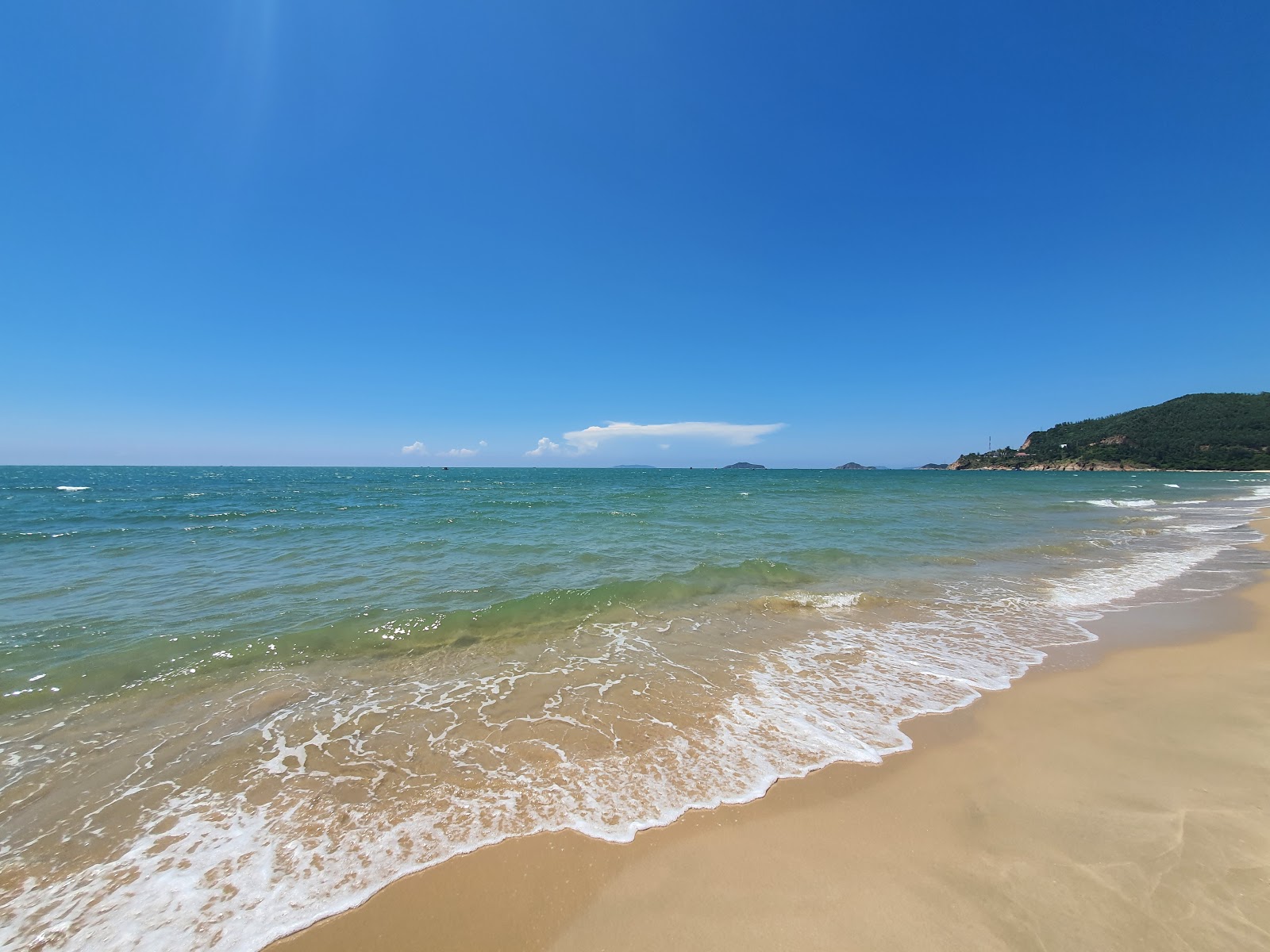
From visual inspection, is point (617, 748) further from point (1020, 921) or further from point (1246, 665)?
point (1246, 665)

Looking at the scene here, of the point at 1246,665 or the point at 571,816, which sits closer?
the point at 571,816

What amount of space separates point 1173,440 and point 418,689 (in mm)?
146364

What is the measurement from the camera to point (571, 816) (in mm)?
3576

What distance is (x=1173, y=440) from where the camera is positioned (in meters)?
97.1

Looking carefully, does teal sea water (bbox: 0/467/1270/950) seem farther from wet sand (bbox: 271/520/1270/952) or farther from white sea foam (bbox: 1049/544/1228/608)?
wet sand (bbox: 271/520/1270/952)

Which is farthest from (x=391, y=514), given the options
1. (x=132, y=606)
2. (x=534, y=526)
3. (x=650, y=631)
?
(x=650, y=631)

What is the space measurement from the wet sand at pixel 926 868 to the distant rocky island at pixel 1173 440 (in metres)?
135

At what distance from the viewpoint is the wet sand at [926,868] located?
2.62 m

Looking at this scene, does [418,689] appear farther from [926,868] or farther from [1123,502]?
[1123,502]

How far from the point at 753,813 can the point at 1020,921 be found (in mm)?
1586

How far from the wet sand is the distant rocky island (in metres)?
135

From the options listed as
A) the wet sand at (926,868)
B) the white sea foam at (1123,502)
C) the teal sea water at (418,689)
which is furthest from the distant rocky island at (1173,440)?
the wet sand at (926,868)

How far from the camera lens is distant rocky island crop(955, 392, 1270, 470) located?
8800cm

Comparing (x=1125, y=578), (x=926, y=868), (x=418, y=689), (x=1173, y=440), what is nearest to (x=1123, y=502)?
(x=1125, y=578)
